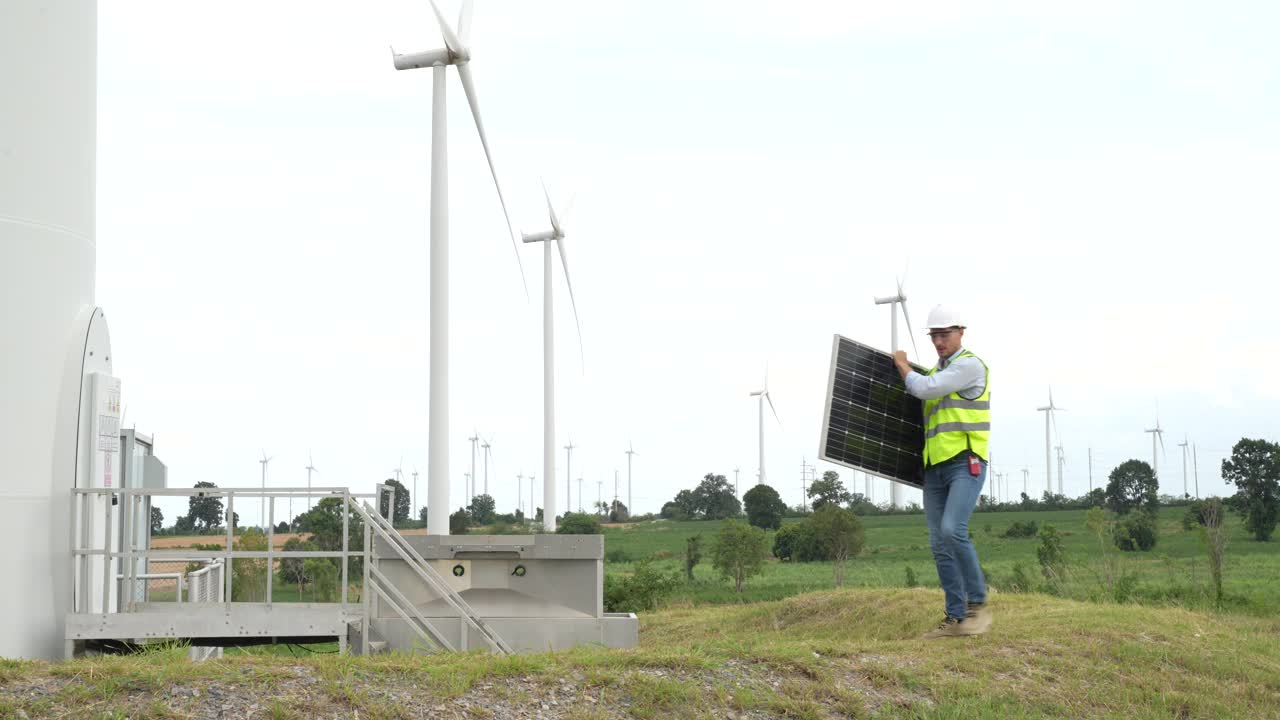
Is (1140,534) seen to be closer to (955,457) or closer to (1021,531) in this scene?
(1021,531)

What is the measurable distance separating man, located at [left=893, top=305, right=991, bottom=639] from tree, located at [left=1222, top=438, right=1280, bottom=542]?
52.1 meters

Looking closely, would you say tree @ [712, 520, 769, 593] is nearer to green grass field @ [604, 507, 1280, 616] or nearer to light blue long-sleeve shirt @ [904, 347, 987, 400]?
green grass field @ [604, 507, 1280, 616]

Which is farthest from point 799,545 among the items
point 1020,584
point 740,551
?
point 1020,584

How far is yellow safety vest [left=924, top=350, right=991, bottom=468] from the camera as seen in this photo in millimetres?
10945

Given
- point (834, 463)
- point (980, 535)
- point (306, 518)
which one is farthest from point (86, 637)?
point (980, 535)

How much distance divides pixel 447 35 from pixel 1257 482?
52.1 meters

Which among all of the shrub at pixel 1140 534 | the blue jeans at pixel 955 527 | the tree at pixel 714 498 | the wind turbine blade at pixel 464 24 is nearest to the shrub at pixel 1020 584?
the blue jeans at pixel 955 527

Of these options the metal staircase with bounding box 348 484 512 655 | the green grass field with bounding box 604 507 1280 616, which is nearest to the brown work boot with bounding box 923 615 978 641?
the metal staircase with bounding box 348 484 512 655

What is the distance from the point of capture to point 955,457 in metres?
11.0

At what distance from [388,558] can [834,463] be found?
15.0 ft

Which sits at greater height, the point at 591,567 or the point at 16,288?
the point at 16,288

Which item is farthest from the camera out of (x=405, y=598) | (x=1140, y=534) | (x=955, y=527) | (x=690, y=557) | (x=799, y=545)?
(x=799, y=545)

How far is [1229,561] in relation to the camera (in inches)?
1619

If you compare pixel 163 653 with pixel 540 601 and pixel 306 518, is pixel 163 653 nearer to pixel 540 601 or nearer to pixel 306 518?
pixel 306 518
